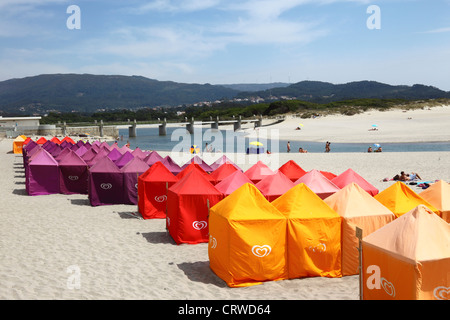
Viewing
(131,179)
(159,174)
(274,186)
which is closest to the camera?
(274,186)

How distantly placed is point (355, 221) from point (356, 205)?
1.23ft

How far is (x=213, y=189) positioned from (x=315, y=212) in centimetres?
328

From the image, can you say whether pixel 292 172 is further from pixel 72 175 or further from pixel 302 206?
pixel 72 175

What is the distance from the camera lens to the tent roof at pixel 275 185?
12320 mm

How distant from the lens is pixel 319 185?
1262cm

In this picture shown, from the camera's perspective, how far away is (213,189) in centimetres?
1154

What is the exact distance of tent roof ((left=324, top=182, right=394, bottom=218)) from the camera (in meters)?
9.09

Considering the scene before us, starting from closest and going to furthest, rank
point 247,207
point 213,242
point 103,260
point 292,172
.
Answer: point 247,207 → point 213,242 → point 103,260 → point 292,172

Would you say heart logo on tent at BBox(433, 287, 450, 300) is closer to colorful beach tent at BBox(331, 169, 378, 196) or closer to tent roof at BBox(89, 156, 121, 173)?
colorful beach tent at BBox(331, 169, 378, 196)

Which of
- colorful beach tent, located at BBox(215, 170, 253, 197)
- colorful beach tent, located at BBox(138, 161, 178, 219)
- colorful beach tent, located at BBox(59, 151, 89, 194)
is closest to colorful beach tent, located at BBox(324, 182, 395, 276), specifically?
colorful beach tent, located at BBox(215, 170, 253, 197)

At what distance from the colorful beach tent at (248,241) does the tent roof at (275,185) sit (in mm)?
3378

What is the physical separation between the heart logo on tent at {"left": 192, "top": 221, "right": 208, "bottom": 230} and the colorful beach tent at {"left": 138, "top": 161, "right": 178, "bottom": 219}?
2.83 metres

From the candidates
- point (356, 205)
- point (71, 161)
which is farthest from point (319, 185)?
point (71, 161)
